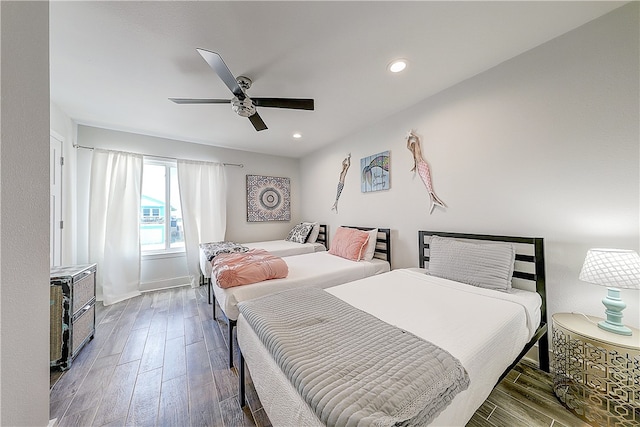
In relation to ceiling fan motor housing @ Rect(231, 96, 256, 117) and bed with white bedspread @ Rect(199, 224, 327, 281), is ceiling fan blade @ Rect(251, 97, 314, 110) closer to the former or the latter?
ceiling fan motor housing @ Rect(231, 96, 256, 117)

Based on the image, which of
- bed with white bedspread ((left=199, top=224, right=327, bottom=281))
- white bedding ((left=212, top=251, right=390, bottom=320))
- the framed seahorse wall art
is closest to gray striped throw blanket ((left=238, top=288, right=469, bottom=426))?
white bedding ((left=212, top=251, right=390, bottom=320))

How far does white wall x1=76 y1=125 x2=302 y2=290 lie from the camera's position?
3.07 meters

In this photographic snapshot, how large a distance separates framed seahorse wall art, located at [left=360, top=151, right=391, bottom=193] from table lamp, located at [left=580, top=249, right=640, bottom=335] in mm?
1870

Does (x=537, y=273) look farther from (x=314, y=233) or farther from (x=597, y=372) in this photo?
(x=314, y=233)

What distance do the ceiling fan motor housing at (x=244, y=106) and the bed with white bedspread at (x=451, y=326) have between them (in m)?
1.73

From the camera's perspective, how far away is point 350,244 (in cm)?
294

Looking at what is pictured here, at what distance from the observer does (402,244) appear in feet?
9.04

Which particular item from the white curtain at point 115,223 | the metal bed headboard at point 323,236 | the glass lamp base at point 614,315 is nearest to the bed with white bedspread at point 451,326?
the glass lamp base at point 614,315

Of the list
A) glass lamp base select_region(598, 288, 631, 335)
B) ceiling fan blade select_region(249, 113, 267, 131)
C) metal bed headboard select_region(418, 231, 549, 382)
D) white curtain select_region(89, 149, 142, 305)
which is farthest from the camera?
white curtain select_region(89, 149, 142, 305)

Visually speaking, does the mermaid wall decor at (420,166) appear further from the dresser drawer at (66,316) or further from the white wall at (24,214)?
the dresser drawer at (66,316)

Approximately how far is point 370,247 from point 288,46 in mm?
2362

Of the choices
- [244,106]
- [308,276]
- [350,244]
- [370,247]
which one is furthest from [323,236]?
[244,106]

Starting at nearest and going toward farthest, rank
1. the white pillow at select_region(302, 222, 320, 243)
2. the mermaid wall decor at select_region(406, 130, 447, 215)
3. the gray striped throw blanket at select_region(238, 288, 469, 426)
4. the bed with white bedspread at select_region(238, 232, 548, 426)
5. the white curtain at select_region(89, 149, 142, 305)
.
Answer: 1. the gray striped throw blanket at select_region(238, 288, 469, 426)
2. the bed with white bedspread at select_region(238, 232, 548, 426)
3. the mermaid wall decor at select_region(406, 130, 447, 215)
4. the white curtain at select_region(89, 149, 142, 305)
5. the white pillow at select_region(302, 222, 320, 243)

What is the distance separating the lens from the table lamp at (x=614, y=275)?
3.91ft
